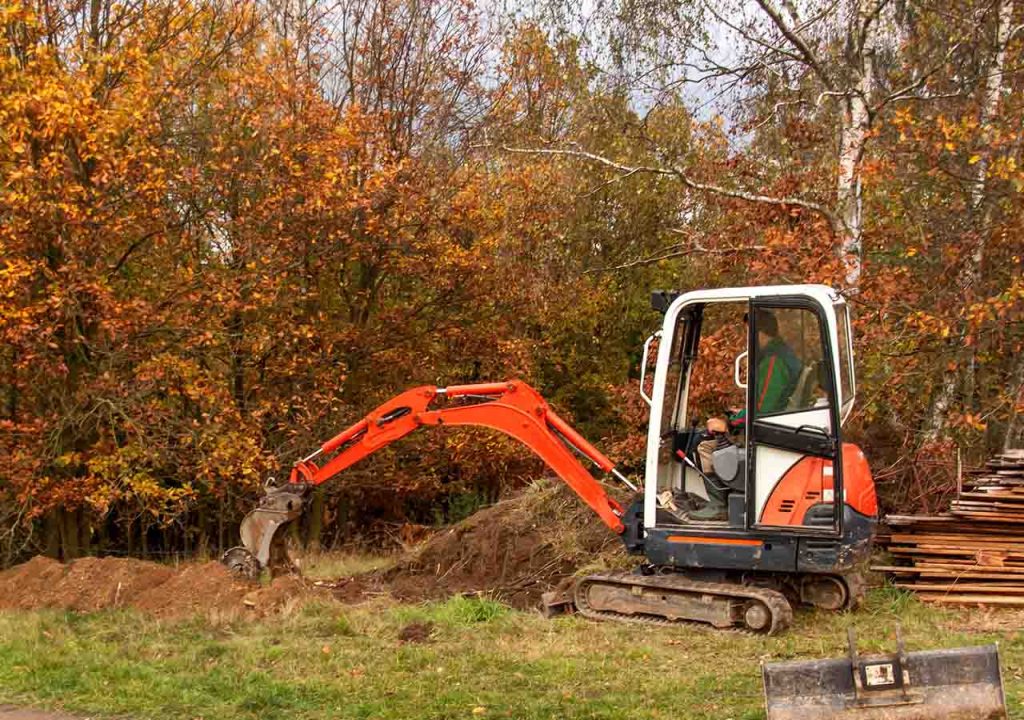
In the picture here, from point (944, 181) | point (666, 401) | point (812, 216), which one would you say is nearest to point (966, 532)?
point (666, 401)

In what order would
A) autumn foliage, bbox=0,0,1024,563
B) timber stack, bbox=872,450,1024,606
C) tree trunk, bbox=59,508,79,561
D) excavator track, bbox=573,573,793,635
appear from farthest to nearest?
tree trunk, bbox=59,508,79,561 < autumn foliage, bbox=0,0,1024,563 < timber stack, bbox=872,450,1024,606 < excavator track, bbox=573,573,793,635

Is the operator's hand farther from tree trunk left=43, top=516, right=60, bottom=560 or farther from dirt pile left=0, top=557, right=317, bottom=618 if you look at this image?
tree trunk left=43, top=516, right=60, bottom=560

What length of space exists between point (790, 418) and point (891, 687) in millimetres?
3318

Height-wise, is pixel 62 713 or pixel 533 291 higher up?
pixel 533 291

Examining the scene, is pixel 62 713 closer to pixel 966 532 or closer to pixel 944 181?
pixel 966 532

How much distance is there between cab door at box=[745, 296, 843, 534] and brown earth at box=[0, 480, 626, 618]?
2282 millimetres

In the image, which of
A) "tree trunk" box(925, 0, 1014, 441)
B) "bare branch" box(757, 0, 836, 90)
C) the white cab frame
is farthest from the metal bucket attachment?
"bare branch" box(757, 0, 836, 90)

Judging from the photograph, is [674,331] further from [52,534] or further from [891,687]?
Answer: [52,534]

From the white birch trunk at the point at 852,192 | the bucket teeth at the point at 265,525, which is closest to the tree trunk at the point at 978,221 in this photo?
the white birch trunk at the point at 852,192

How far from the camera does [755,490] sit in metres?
8.55

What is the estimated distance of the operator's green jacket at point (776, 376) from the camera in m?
8.51

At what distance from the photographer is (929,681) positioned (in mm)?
5465

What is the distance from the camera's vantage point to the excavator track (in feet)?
27.8

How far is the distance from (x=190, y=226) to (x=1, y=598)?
6.77 meters
